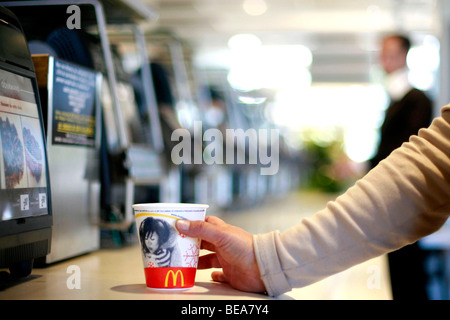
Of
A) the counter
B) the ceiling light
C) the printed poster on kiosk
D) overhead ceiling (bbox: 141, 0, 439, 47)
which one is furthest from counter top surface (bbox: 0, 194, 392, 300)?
the ceiling light

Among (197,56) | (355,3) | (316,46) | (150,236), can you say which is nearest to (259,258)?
(150,236)

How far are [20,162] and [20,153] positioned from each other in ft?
0.04

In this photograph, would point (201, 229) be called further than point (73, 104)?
No

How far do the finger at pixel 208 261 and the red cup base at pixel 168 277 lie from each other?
104mm

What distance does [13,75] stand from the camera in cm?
80

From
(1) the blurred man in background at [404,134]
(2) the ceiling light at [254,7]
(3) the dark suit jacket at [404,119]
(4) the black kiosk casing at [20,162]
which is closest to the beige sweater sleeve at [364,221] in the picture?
(4) the black kiosk casing at [20,162]

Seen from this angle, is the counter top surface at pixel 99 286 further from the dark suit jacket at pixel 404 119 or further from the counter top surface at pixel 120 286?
the dark suit jacket at pixel 404 119

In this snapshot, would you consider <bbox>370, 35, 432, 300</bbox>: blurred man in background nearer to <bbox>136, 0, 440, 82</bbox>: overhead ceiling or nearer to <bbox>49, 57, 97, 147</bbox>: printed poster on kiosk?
<bbox>49, 57, 97, 147</bbox>: printed poster on kiosk

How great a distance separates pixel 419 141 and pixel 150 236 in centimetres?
41

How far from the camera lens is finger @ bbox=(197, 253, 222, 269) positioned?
850mm

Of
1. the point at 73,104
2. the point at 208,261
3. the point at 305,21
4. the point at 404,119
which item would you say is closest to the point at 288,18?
the point at 305,21

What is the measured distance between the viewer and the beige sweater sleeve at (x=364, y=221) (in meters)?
0.77

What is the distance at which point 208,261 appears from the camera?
33.7 inches

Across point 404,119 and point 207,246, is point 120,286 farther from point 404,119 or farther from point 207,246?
point 404,119
